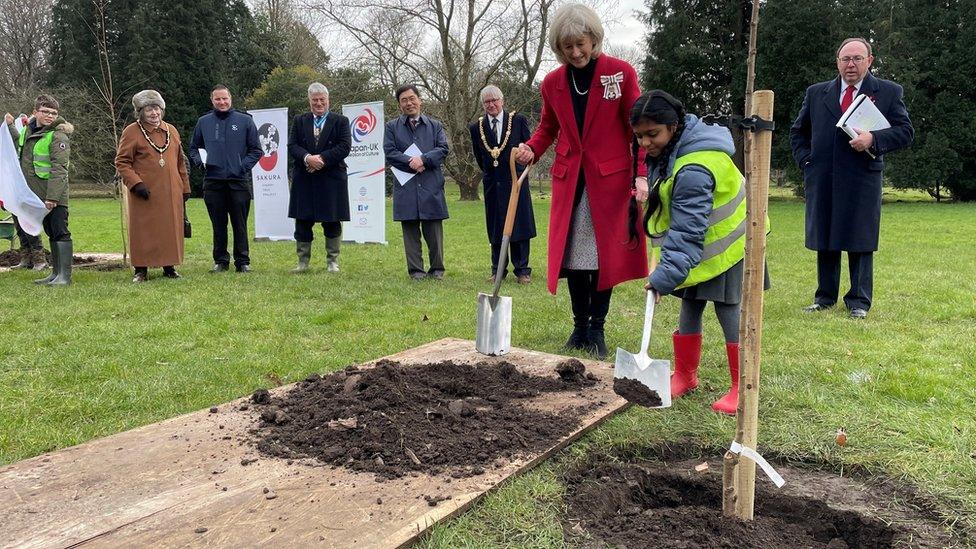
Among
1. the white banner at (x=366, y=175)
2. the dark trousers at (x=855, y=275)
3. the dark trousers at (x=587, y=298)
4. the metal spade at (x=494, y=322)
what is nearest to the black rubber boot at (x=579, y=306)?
the dark trousers at (x=587, y=298)

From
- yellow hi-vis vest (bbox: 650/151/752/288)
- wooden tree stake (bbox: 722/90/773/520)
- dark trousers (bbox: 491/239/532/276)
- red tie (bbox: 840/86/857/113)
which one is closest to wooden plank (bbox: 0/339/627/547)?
wooden tree stake (bbox: 722/90/773/520)

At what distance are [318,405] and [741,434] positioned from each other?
1.88 meters

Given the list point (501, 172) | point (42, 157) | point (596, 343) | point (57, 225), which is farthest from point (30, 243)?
point (596, 343)

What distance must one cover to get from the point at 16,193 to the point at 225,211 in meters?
2.09

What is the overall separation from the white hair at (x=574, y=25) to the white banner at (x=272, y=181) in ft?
33.1

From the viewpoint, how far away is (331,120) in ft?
27.7

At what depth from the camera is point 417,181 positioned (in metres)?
8.05

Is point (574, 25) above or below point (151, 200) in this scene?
above

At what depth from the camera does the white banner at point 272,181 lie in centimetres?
1312

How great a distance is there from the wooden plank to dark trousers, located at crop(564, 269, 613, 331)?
5.11 feet

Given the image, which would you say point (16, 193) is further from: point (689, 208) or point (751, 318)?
point (751, 318)

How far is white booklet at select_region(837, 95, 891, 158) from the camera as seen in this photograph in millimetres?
5469

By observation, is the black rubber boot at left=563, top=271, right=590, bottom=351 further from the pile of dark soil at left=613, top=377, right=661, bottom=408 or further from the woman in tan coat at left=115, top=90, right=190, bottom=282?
the woman in tan coat at left=115, top=90, right=190, bottom=282

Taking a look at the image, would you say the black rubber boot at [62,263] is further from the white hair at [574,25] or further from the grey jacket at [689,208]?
the grey jacket at [689,208]
